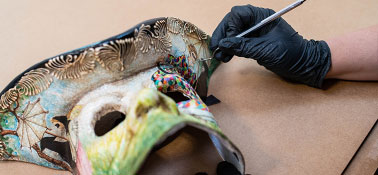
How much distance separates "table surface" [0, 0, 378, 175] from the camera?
1.40m

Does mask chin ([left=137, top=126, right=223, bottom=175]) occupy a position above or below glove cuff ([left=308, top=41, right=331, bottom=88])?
below

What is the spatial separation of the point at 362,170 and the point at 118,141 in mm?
972

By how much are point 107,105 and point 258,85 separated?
83 centimetres

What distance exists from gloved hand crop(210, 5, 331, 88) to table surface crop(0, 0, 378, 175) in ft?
0.37

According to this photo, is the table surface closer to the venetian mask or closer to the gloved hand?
the gloved hand

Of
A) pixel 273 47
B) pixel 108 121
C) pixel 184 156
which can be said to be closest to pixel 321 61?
pixel 273 47

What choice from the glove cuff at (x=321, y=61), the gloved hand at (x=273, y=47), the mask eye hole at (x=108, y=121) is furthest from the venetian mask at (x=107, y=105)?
the glove cuff at (x=321, y=61)

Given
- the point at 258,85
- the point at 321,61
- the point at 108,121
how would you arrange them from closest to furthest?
the point at 108,121, the point at 321,61, the point at 258,85

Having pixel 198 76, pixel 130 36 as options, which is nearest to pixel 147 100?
pixel 130 36

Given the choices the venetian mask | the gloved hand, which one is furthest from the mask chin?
the gloved hand

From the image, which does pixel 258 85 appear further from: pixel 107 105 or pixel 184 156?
pixel 107 105

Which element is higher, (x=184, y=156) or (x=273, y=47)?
(x=273, y=47)

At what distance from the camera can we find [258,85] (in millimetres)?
1658

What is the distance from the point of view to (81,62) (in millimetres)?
1050
